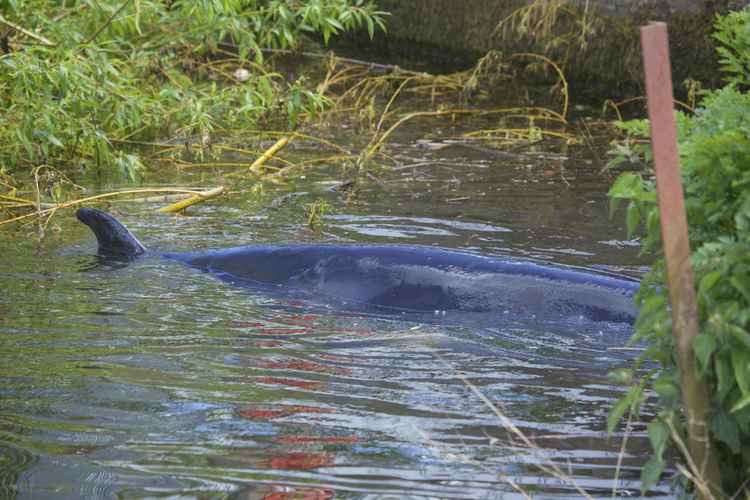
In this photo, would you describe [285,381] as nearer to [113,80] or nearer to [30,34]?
[30,34]

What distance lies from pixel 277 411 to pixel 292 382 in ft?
1.17

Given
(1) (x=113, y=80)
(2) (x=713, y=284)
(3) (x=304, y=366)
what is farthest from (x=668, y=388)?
(1) (x=113, y=80)

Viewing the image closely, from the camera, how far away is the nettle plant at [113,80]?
7.21 meters

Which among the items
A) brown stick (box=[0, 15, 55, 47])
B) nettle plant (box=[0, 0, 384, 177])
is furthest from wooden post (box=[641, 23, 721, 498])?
brown stick (box=[0, 15, 55, 47])

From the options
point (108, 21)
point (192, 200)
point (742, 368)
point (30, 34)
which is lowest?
point (192, 200)

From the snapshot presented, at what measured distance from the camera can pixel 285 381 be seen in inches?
172

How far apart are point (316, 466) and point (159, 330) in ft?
5.67

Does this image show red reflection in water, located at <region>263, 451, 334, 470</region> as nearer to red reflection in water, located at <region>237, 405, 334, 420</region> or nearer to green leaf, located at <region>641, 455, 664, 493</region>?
red reflection in water, located at <region>237, 405, 334, 420</region>

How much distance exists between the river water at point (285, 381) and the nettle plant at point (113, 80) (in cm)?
78

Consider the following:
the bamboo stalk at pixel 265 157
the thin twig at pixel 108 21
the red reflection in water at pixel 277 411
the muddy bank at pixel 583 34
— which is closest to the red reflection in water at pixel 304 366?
the red reflection in water at pixel 277 411

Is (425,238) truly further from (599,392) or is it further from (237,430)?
(237,430)

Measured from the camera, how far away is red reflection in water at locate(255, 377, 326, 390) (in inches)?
169

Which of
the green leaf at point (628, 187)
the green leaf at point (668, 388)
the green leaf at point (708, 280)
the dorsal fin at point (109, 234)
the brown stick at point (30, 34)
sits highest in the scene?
the brown stick at point (30, 34)

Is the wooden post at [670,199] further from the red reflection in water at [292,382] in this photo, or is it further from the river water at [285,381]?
the red reflection in water at [292,382]
